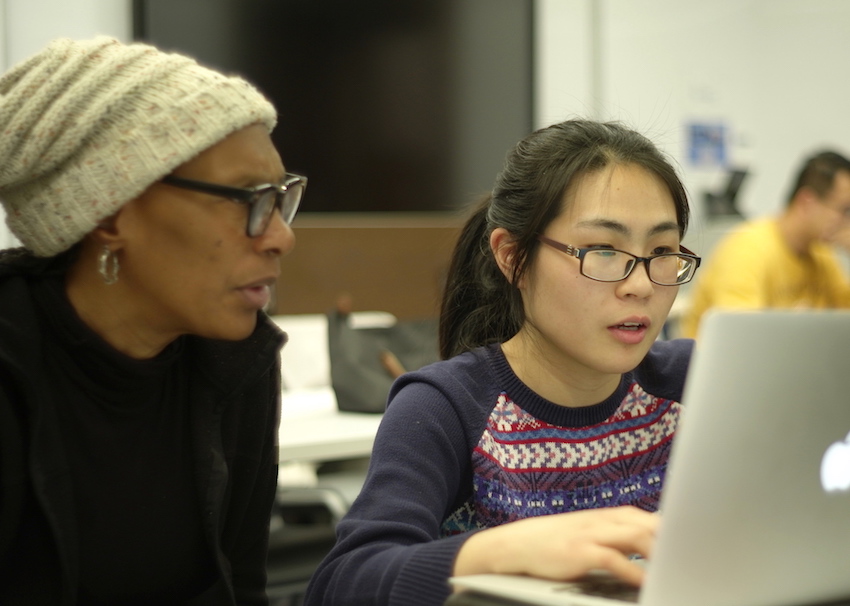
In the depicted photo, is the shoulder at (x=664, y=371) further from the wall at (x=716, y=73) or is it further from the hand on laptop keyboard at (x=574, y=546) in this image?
the wall at (x=716, y=73)

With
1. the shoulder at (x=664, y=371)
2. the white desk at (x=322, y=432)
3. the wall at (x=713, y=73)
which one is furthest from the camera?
the wall at (x=713, y=73)

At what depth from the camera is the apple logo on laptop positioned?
0.73m

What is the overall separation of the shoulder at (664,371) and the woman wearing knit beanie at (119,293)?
543mm

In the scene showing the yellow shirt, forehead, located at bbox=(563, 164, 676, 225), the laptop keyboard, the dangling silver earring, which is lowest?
the yellow shirt

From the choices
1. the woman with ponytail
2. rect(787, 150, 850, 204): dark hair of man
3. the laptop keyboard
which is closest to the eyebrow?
the woman with ponytail

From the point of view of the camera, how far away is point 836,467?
2.41 feet

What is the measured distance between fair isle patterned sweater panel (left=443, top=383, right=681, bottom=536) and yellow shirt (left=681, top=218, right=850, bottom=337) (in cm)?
232

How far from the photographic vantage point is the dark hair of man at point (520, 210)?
118cm

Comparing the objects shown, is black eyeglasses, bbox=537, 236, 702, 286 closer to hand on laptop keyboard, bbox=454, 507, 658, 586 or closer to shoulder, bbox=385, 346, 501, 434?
shoulder, bbox=385, 346, 501, 434

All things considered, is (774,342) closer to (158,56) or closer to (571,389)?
(571,389)

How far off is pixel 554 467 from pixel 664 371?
26cm

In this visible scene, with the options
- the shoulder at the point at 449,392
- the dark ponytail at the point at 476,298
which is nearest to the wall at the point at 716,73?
the dark ponytail at the point at 476,298

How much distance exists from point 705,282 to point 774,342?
10.0 feet

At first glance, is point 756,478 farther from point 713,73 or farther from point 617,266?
point 713,73
